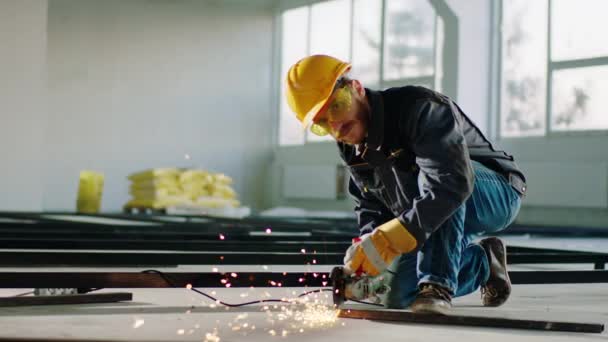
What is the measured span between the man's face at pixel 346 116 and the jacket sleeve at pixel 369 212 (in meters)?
0.33

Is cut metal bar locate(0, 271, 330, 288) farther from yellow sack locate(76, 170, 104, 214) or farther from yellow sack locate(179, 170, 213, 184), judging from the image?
yellow sack locate(179, 170, 213, 184)

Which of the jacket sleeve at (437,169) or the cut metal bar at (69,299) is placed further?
the cut metal bar at (69,299)

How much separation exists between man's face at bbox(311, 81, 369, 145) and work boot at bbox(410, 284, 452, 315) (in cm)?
46

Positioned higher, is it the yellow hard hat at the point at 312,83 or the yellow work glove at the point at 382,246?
→ the yellow hard hat at the point at 312,83

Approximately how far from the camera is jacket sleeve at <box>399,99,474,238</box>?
235cm

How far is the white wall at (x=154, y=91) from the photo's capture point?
12953mm

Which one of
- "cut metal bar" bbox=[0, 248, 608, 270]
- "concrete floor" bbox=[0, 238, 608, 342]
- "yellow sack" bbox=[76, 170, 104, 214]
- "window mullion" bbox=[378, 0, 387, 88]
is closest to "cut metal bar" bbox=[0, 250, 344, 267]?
"cut metal bar" bbox=[0, 248, 608, 270]

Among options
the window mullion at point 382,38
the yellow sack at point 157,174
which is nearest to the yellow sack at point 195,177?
the yellow sack at point 157,174

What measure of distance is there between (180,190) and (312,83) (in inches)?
370

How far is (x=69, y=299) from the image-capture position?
9.23 ft

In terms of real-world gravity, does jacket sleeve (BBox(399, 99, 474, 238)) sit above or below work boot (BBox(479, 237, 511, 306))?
above

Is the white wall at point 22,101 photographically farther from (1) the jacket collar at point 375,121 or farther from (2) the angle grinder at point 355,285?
(1) the jacket collar at point 375,121

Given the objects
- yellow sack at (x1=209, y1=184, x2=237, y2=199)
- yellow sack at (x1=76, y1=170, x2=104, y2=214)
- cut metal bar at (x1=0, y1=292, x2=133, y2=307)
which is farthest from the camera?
yellow sack at (x1=209, y1=184, x2=237, y2=199)

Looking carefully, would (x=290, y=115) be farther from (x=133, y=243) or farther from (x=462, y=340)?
(x=462, y=340)
